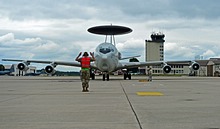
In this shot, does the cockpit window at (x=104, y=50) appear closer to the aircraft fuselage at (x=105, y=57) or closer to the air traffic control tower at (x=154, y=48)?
the aircraft fuselage at (x=105, y=57)

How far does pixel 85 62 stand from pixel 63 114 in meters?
10.3

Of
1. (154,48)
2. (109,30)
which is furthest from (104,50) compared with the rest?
(154,48)

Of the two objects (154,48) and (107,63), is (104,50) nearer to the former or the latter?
(107,63)

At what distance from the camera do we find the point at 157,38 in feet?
539

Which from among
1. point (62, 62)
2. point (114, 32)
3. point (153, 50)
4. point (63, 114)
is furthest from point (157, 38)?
point (63, 114)

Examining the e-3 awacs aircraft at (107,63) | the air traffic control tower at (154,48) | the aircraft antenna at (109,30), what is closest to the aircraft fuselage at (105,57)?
the e-3 awacs aircraft at (107,63)

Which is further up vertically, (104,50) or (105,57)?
(104,50)

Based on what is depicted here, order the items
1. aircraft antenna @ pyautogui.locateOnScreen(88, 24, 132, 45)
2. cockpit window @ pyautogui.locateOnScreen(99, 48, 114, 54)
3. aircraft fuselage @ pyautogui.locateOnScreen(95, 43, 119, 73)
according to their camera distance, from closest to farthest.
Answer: aircraft fuselage @ pyautogui.locateOnScreen(95, 43, 119, 73), cockpit window @ pyautogui.locateOnScreen(99, 48, 114, 54), aircraft antenna @ pyautogui.locateOnScreen(88, 24, 132, 45)

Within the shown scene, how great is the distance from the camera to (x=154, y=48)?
6353 inches

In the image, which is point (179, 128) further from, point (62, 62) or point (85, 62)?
point (62, 62)

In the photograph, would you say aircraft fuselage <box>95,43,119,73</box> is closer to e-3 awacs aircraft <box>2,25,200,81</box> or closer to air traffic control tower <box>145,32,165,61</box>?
e-3 awacs aircraft <box>2,25,200,81</box>

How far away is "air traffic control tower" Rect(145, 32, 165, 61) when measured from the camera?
160 meters


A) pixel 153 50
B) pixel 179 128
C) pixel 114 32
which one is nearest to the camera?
pixel 179 128

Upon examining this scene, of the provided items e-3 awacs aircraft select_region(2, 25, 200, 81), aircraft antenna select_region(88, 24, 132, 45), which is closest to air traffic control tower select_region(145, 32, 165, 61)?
aircraft antenna select_region(88, 24, 132, 45)
